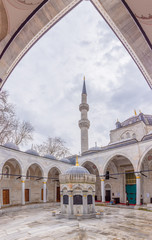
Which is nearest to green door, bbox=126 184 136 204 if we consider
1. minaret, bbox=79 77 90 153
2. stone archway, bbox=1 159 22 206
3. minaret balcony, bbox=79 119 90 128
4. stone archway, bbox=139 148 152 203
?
stone archway, bbox=139 148 152 203

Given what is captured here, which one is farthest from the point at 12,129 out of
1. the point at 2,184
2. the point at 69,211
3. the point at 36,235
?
the point at 36,235

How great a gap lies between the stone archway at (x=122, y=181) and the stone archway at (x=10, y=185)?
31.6 ft

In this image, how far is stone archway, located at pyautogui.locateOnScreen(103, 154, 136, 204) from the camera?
20.7m

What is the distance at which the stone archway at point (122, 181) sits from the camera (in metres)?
20.7

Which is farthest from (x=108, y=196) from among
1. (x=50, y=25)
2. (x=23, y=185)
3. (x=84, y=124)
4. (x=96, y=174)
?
(x=50, y=25)

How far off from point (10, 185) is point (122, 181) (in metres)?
12.7

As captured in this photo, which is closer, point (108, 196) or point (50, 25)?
point (50, 25)

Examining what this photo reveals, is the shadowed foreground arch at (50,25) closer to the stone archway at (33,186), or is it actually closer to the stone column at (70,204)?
the stone column at (70,204)

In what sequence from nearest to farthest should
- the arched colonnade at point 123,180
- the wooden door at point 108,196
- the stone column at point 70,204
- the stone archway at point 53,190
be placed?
the stone column at point 70,204 → the arched colonnade at point 123,180 → the wooden door at point 108,196 → the stone archway at point 53,190

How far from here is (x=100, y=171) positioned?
20.0 m

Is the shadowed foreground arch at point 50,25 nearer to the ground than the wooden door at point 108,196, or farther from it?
farther from it

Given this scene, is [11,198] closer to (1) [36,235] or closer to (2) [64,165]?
(2) [64,165]

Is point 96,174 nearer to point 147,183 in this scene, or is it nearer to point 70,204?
point 147,183

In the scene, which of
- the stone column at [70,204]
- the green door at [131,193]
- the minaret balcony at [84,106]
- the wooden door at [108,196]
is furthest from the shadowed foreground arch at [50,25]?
the minaret balcony at [84,106]
